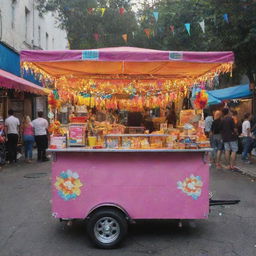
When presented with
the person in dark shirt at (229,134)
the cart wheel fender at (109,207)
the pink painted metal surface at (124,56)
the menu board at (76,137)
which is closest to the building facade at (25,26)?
the person in dark shirt at (229,134)

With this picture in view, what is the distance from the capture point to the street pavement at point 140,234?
4680 mm

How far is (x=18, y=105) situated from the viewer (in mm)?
17109

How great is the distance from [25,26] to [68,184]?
53.4ft

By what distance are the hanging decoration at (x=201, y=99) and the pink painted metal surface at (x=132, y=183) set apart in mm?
908

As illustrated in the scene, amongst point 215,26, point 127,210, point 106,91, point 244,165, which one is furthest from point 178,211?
point 215,26

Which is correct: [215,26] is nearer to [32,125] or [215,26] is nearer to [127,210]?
[32,125]

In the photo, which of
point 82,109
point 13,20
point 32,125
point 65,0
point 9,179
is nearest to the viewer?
point 82,109

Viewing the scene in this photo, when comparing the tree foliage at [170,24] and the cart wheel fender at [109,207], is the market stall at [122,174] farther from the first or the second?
the tree foliage at [170,24]

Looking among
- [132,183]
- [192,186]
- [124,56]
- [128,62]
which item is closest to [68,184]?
[132,183]

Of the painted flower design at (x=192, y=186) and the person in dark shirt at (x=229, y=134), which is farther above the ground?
the person in dark shirt at (x=229, y=134)

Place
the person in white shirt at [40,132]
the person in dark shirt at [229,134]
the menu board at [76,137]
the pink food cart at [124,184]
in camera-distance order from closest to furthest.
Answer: the pink food cart at [124,184] → the menu board at [76,137] → the person in dark shirt at [229,134] → the person in white shirt at [40,132]

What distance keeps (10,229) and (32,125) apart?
26.0 feet

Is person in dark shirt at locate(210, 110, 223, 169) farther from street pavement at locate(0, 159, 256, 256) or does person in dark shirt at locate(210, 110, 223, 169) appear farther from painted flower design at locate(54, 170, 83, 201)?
painted flower design at locate(54, 170, 83, 201)

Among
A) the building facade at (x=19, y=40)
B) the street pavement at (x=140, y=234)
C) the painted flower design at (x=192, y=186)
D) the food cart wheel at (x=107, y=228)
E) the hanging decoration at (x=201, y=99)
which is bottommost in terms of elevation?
the street pavement at (x=140, y=234)
